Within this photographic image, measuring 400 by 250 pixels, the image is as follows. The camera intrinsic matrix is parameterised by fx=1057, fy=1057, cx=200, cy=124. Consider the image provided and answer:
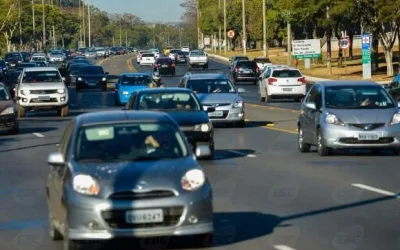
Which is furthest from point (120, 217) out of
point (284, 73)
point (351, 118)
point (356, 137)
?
point (284, 73)

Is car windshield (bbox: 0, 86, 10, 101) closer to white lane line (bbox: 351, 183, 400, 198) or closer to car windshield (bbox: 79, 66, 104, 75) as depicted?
white lane line (bbox: 351, 183, 400, 198)

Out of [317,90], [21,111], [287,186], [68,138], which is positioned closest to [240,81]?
[21,111]

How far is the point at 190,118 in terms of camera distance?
21.2 meters

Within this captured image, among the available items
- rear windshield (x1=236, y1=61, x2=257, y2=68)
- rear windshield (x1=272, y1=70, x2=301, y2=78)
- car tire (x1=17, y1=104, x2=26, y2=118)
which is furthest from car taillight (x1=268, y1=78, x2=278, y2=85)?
rear windshield (x1=236, y1=61, x2=257, y2=68)

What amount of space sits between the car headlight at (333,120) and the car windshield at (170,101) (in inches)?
104

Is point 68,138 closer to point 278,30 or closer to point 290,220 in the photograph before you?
point 290,220

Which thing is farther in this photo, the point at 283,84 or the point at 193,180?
the point at 283,84

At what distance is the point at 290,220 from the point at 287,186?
3.64 m

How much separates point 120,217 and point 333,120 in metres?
11.5

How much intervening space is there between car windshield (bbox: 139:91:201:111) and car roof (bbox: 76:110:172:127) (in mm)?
10261

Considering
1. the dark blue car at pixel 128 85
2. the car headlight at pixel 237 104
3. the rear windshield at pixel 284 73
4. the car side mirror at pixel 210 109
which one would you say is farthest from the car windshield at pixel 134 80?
the car side mirror at pixel 210 109

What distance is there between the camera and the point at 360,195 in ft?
49.7

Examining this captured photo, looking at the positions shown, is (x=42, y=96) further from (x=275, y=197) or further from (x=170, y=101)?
(x=275, y=197)

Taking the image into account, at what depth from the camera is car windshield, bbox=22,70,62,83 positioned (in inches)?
1556
